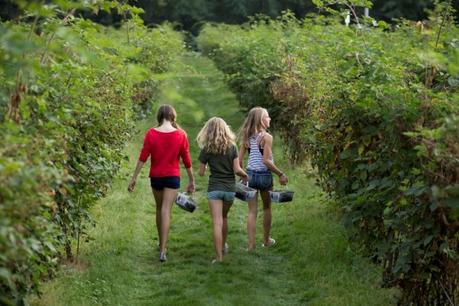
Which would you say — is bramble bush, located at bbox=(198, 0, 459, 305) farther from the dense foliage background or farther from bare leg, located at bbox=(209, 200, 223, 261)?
the dense foliage background

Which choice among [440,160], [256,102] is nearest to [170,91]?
[440,160]

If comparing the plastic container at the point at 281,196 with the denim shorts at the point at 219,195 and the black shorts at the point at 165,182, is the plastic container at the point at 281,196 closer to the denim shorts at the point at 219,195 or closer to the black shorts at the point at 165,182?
the denim shorts at the point at 219,195

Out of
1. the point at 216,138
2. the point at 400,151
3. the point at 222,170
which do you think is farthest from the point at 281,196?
the point at 400,151

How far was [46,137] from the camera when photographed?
539cm

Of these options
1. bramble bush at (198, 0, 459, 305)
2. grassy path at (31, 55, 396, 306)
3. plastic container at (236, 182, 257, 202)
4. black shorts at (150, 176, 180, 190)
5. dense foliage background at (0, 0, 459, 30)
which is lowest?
dense foliage background at (0, 0, 459, 30)

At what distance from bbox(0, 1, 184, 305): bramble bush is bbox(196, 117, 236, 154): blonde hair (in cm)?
105

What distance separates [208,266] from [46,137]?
4.23 m

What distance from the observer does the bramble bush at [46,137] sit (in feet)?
13.2

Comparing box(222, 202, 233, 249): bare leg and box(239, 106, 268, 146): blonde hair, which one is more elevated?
box(239, 106, 268, 146): blonde hair

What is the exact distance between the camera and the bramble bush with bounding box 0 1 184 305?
13.2 feet

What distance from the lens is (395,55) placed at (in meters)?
8.36

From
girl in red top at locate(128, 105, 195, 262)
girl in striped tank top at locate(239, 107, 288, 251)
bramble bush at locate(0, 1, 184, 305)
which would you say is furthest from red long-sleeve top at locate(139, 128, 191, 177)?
girl in striped tank top at locate(239, 107, 288, 251)

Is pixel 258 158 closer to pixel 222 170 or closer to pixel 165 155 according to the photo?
pixel 222 170

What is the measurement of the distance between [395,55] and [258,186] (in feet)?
8.29
